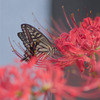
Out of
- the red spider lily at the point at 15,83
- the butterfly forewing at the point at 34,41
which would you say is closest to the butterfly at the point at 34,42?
the butterfly forewing at the point at 34,41

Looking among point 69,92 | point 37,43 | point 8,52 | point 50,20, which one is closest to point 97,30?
point 37,43

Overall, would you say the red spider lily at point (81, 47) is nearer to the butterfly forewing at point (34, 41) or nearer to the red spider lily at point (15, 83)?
the butterfly forewing at point (34, 41)

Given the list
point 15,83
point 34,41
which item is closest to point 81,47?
point 34,41

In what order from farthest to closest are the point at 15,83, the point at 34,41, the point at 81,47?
the point at 34,41
the point at 81,47
the point at 15,83

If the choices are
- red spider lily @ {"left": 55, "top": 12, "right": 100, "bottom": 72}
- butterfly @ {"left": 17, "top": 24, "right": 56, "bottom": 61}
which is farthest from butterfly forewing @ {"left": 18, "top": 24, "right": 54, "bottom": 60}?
red spider lily @ {"left": 55, "top": 12, "right": 100, "bottom": 72}

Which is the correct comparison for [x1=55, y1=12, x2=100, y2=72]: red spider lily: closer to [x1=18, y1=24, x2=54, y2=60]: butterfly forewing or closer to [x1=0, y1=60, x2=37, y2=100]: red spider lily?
[x1=18, y1=24, x2=54, y2=60]: butterfly forewing

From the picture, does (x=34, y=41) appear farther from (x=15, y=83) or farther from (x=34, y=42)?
(x=15, y=83)

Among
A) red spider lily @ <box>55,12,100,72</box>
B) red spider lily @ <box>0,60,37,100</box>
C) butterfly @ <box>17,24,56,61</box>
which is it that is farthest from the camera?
butterfly @ <box>17,24,56,61</box>

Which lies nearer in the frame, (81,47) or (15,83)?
(15,83)
